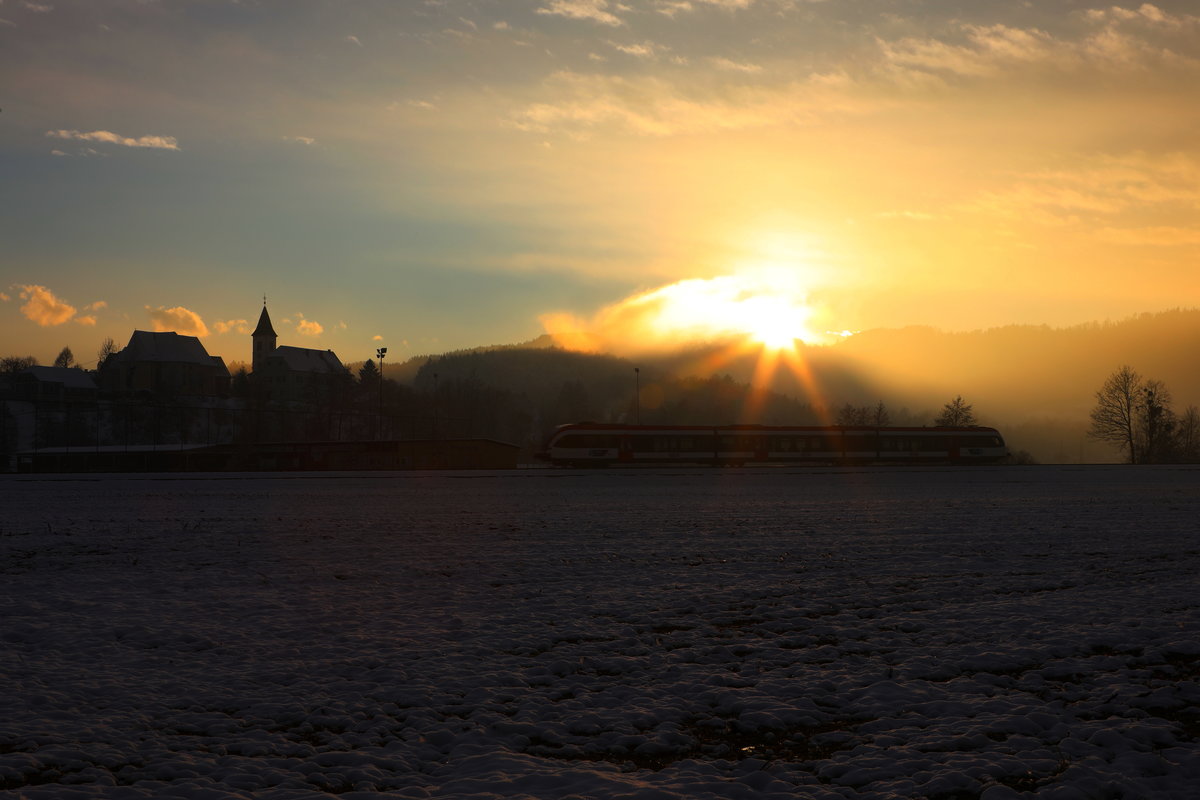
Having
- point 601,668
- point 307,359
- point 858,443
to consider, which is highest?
point 307,359

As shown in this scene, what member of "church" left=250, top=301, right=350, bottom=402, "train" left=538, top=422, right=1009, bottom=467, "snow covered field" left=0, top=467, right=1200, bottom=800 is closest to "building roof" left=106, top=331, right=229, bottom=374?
"church" left=250, top=301, right=350, bottom=402

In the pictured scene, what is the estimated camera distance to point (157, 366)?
14775 cm

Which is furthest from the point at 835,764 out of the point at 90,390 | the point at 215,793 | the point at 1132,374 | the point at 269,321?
the point at 269,321

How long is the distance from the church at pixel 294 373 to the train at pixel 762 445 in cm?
10333

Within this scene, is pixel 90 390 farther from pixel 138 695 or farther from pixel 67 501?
pixel 138 695

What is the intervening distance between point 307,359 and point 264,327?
573 inches

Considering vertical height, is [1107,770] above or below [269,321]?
below

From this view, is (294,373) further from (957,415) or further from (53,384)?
(957,415)

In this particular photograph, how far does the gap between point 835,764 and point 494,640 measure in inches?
144

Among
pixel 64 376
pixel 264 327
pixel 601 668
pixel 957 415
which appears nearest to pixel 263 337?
pixel 264 327

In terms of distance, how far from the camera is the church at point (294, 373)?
15900 centimetres

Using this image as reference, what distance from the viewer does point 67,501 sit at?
2709 centimetres

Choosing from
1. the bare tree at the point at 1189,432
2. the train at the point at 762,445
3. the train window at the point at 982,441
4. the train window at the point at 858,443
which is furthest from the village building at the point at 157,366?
the bare tree at the point at 1189,432

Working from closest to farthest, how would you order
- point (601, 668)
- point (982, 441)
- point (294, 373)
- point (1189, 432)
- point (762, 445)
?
point (601, 668) → point (762, 445) → point (982, 441) → point (1189, 432) → point (294, 373)
